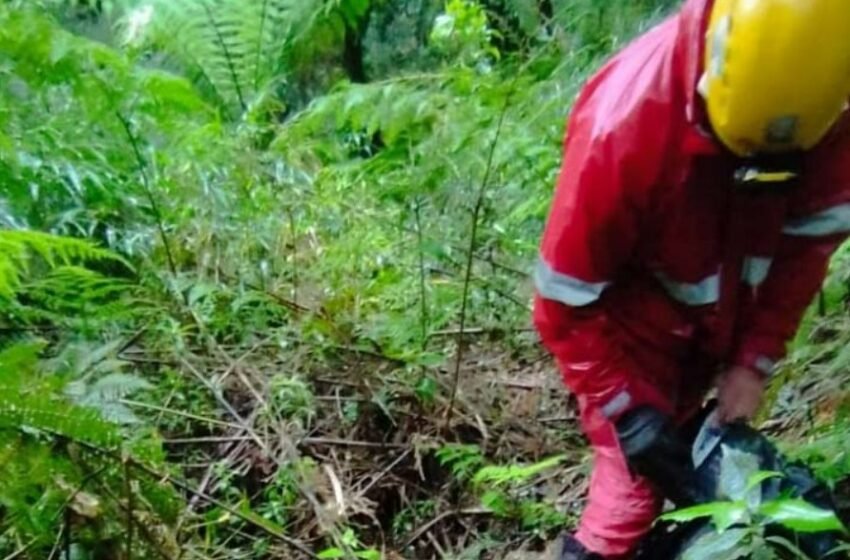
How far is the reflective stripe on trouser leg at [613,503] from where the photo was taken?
259 cm

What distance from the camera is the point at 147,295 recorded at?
3656 mm

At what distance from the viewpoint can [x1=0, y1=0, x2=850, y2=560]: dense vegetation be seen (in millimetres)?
2631

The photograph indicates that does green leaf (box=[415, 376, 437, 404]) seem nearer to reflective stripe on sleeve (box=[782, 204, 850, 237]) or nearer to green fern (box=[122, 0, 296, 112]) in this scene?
reflective stripe on sleeve (box=[782, 204, 850, 237])

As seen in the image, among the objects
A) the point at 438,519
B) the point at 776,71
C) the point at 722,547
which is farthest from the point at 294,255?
the point at 722,547

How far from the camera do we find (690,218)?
2350mm

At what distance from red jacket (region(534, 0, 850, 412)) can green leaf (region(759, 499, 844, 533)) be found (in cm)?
76

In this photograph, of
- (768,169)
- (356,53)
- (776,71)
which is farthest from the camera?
(356,53)

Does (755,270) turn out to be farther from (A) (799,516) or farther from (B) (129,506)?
(B) (129,506)

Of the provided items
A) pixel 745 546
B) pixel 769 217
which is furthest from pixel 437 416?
pixel 745 546

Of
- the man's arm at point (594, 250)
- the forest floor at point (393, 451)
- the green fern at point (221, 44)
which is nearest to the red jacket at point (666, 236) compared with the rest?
the man's arm at point (594, 250)

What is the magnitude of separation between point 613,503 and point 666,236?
0.61m

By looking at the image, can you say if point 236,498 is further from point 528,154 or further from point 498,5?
point 498,5

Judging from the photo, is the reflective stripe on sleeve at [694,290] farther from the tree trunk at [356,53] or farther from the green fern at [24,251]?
the tree trunk at [356,53]

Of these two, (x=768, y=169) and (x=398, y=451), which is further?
(x=398, y=451)
